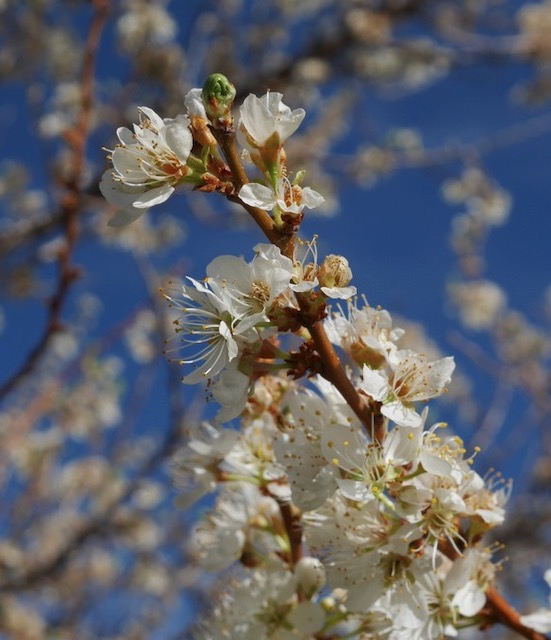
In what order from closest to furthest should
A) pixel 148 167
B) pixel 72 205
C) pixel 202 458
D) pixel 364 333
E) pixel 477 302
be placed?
1. pixel 148 167
2. pixel 364 333
3. pixel 202 458
4. pixel 72 205
5. pixel 477 302

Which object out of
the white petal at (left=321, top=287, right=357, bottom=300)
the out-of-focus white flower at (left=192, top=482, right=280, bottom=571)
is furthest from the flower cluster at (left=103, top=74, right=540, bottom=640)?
the out-of-focus white flower at (left=192, top=482, right=280, bottom=571)

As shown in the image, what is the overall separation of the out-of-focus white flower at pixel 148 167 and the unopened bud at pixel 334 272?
0.28 meters

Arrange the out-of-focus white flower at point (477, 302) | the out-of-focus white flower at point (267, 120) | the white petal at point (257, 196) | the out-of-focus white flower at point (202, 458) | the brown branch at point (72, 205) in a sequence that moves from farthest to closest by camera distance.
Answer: the out-of-focus white flower at point (477, 302)
the brown branch at point (72, 205)
the out-of-focus white flower at point (202, 458)
the out-of-focus white flower at point (267, 120)
the white petal at point (257, 196)

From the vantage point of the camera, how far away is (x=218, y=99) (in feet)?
3.44

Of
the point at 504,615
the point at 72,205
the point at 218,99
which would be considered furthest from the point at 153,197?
the point at 72,205

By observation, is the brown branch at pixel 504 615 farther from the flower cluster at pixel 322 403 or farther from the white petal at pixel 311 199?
the white petal at pixel 311 199

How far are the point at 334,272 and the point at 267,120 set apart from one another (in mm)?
286

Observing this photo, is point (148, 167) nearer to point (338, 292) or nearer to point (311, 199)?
point (311, 199)

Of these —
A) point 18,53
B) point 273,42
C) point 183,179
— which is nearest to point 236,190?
point 183,179

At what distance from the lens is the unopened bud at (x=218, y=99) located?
1.05m

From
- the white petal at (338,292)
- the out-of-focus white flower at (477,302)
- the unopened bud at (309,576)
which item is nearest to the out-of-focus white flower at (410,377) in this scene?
the white petal at (338,292)

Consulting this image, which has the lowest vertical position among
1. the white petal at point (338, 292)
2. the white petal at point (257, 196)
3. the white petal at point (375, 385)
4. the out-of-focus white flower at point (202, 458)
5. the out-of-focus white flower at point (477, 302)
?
the out-of-focus white flower at point (477, 302)

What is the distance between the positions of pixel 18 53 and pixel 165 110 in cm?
238

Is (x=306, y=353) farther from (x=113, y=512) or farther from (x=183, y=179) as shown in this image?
(x=113, y=512)
